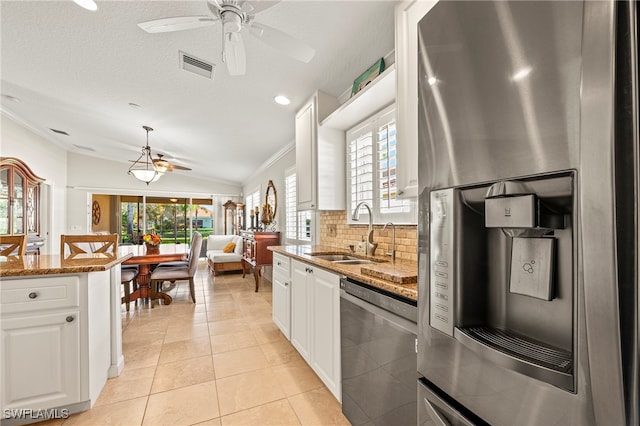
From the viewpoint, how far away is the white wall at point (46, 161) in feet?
14.3

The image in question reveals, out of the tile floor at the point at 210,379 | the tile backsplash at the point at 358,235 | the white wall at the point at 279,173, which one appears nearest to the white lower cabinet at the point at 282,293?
the tile floor at the point at 210,379

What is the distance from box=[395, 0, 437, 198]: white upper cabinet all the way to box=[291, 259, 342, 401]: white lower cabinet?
29.1 inches

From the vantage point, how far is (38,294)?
5.38ft

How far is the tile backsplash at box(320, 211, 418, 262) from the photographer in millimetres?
1996

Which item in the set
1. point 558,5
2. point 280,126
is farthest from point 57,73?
point 558,5

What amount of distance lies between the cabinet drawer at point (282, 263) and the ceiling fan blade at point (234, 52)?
1605mm

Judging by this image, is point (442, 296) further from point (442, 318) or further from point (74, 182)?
point (74, 182)

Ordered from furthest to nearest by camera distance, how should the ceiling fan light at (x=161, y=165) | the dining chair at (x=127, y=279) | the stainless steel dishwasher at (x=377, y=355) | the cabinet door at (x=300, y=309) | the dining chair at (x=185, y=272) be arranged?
1. the ceiling fan light at (x=161, y=165)
2. the dining chair at (x=185, y=272)
3. the dining chair at (x=127, y=279)
4. the cabinet door at (x=300, y=309)
5. the stainless steel dishwasher at (x=377, y=355)

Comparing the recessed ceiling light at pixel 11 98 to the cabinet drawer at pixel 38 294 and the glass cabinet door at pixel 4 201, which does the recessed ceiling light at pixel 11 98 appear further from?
the cabinet drawer at pixel 38 294

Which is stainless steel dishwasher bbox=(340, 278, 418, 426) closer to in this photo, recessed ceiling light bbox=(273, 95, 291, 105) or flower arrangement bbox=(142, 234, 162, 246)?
recessed ceiling light bbox=(273, 95, 291, 105)

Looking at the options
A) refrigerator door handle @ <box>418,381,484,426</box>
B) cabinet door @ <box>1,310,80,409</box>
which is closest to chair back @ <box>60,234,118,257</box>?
cabinet door @ <box>1,310,80,409</box>

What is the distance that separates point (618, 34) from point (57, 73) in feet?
13.7

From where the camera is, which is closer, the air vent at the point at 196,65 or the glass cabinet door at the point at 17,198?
the air vent at the point at 196,65

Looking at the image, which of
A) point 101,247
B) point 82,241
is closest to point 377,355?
point 82,241
